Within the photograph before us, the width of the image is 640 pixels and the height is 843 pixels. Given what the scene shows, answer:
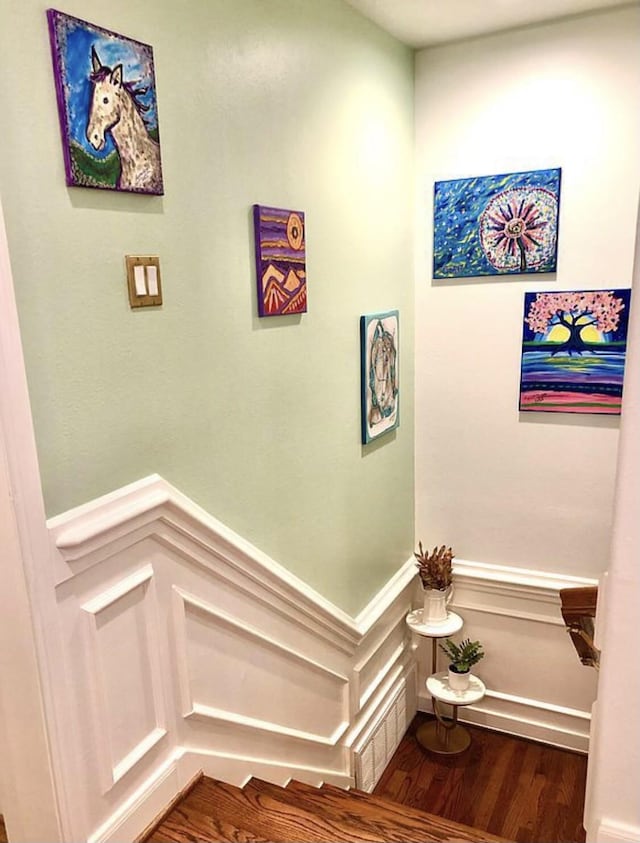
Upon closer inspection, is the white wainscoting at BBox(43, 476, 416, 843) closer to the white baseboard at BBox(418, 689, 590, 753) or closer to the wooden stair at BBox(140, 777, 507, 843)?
the wooden stair at BBox(140, 777, 507, 843)

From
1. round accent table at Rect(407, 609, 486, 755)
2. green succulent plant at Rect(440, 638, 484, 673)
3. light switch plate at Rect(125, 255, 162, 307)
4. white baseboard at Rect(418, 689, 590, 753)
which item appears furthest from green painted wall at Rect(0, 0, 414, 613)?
white baseboard at Rect(418, 689, 590, 753)

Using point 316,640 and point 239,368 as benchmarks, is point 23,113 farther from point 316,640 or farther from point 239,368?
point 316,640

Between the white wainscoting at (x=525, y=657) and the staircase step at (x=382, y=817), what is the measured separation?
134cm

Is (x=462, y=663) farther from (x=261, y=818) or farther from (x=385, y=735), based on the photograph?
(x=261, y=818)

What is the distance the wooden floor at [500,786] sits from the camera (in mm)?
2779

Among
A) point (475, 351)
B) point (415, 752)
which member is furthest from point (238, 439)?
point (415, 752)

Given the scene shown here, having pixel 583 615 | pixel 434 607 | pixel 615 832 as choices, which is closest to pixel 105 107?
pixel 583 615

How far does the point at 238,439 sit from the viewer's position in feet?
6.23

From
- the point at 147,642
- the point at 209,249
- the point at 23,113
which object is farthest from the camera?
the point at 209,249

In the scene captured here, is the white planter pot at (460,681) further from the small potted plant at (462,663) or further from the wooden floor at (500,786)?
the wooden floor at (500,786)

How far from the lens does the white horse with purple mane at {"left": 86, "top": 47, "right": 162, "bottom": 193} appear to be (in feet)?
4.42

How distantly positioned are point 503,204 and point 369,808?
7.81ft

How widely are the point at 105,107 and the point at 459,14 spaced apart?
176 centimetres

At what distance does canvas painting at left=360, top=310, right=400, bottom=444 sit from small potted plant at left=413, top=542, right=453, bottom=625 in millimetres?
698
